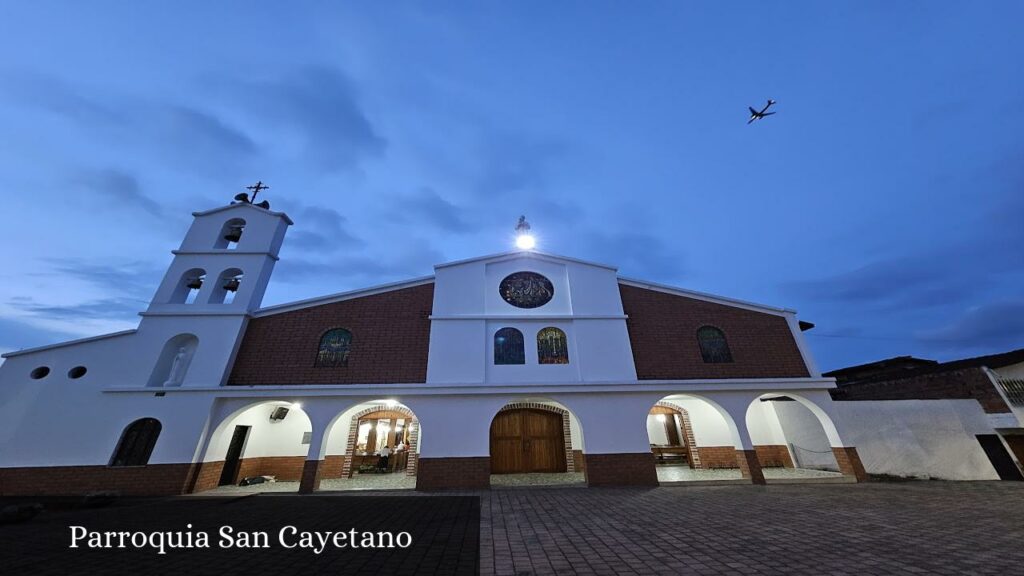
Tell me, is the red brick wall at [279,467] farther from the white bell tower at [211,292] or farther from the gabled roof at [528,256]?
the gabled roof at [528,256]

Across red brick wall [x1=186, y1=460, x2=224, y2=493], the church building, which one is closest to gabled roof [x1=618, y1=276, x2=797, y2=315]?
the church building

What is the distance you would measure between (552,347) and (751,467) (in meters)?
7.62

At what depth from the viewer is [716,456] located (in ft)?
49.8

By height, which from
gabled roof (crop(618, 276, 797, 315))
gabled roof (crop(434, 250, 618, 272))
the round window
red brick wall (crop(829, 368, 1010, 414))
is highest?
gabled roof (crop(434, 250, 618, 272))

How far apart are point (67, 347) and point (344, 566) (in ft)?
49.6

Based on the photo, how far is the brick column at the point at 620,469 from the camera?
1139 centimetres

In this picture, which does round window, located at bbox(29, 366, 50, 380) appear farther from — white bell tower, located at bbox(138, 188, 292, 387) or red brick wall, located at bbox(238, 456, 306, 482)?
red brick wall, located at bbox(238, 456, 306, 482)

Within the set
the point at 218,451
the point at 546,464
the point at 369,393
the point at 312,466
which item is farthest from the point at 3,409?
the point at 546,464

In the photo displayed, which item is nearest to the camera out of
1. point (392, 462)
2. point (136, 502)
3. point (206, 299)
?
point (136, 502)

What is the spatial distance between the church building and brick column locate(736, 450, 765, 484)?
0.05 metres

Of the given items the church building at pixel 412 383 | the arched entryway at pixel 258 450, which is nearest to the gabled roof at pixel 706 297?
the church building at pixel 412 383

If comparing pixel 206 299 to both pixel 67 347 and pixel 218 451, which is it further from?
pixel 218 451

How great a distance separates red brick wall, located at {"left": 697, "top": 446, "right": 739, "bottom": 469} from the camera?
15.0 metres

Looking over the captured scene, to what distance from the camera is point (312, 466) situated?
36.4 feet
